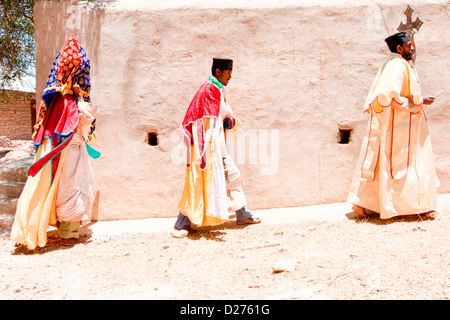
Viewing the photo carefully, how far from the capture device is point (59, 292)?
2.51 m

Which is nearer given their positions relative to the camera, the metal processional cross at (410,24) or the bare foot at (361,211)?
the bare foot at (361,211)

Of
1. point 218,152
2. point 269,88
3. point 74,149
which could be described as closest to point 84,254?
point 74,149

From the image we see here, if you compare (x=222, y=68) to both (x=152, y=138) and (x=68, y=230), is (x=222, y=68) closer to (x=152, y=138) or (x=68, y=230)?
(x=152, y=138)

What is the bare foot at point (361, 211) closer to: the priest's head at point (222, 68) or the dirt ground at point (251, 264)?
the dirt ground at point (251, 264)

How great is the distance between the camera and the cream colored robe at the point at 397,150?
3.56 metres

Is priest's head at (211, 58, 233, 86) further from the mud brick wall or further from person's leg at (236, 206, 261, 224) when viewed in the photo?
the mud brick wall

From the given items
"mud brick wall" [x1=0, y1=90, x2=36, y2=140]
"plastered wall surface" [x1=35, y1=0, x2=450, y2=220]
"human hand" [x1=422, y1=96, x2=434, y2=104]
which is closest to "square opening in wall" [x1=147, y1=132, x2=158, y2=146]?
"plastered wall surface" [x1=35, y1=0, x2=450, y2=220]

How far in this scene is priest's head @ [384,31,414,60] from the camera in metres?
3.64

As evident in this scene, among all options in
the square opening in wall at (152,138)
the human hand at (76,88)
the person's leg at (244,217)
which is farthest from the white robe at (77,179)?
the person's leg at (244,217)

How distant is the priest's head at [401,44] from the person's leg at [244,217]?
221 cm

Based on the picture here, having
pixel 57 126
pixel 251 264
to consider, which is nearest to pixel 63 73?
pixel 57 126

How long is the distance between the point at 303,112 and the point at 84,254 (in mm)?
2809

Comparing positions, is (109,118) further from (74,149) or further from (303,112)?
(303,112)

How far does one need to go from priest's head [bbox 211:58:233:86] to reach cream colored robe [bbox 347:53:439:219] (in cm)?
145
